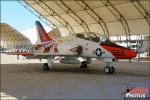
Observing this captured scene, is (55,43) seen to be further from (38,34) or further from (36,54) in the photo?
(38,34)

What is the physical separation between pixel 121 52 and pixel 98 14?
15.4 m

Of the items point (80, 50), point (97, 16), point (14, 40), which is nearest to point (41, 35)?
point (80, 50)

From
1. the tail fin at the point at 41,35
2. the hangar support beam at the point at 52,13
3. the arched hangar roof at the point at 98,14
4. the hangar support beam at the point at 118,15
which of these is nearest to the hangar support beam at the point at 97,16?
the arched hangar roof at the point at 98,14

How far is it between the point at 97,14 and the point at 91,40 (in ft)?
47.1

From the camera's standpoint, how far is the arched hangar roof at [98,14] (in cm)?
2291

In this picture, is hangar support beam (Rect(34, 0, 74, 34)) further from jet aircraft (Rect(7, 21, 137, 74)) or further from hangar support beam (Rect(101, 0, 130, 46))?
jet aircraft (Rect(7, 21, 137, 74))

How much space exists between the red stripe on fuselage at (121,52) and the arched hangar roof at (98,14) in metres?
11.5

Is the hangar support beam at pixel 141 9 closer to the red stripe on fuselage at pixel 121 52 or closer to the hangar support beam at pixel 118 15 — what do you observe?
the hangar support beam at pixel 118 15

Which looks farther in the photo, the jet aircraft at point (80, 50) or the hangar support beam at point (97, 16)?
the hangar support beam at point (97, 16)

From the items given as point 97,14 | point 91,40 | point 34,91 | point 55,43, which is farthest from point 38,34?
point 97,14

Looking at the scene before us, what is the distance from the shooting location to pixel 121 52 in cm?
1095

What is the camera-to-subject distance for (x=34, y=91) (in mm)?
7062

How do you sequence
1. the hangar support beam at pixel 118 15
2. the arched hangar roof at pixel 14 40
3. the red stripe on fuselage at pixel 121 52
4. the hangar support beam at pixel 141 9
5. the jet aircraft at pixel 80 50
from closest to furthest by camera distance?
the red stripe on fuselage at pixel 121 52 → the jet aircraft at pixel 80 50 → the hangar support beam at pixel 141 9 → the hangar support beam at pixel 118 15 → the arched hangar roof at pixel 14 40

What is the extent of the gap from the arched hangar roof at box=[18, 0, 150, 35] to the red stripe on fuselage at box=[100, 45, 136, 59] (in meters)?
11.5
